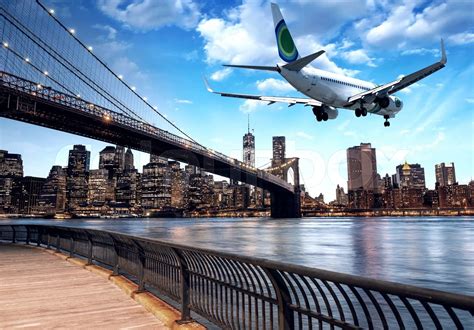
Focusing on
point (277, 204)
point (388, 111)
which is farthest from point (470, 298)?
point (277, 204)

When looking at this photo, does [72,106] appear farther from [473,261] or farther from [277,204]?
[277,204]

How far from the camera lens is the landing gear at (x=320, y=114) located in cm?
3897

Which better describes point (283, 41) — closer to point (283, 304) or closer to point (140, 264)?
Result: point (140, 264)

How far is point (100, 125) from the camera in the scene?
216 feet

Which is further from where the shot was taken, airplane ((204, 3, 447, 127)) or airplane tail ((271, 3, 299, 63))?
airplane tail ((271, 3, 299, 63))

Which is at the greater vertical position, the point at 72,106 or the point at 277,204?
the point at 72,106

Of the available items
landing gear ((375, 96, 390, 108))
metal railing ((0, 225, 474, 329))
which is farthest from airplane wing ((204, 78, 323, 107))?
metal railing ((0, 225, 474, 329))

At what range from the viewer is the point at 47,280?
9.56m

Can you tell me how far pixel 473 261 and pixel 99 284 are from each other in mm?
20269

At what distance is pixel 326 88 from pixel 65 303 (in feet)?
108

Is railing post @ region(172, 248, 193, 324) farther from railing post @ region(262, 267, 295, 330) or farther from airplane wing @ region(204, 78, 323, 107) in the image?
airplane wing @ region(204, 78, 323, 107)

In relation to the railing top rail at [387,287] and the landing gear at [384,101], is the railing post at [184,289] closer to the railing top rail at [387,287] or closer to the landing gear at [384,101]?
the railing top rail at [387,287]

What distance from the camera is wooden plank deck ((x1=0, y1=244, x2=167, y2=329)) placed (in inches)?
231

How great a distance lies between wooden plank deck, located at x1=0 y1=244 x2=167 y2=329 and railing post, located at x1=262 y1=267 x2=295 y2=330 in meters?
2.67
